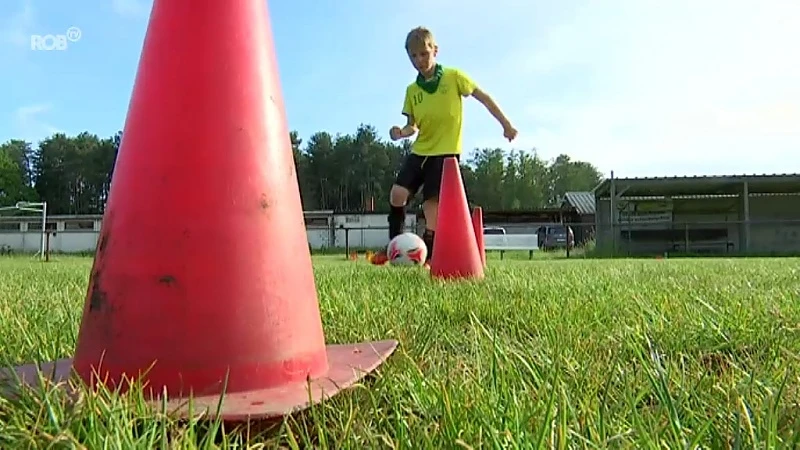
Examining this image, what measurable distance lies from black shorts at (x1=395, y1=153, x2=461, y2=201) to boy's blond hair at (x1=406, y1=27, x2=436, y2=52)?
3.01 feet

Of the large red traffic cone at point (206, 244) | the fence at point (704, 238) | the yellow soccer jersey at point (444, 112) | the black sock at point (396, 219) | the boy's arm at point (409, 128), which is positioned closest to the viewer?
the large red traffic cone at point (206, 244)

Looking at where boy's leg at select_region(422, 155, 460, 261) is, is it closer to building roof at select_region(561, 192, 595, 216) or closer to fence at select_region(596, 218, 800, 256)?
fence at select_region(596, 218, 800, 256)

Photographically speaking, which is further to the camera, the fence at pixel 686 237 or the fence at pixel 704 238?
the fence at pixel 704 238

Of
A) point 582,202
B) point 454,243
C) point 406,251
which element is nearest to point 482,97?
point 454,243

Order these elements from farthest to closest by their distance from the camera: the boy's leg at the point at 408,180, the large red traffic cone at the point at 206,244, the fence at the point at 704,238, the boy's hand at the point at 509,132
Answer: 1. the fence at the point at 704,238
2. the boy's leg at the point at 408,180
3. the boy's hand at the point at 509,132
4. the large red traffic cone at the point at 206,244

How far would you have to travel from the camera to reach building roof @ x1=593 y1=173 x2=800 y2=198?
76.7 feet

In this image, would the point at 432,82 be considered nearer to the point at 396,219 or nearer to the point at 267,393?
the point at 396,219

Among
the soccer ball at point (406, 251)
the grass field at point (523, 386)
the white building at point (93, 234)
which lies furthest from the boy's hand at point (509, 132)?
the white building at point (93, 234)

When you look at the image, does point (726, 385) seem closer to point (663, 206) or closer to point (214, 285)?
point (214, 285)

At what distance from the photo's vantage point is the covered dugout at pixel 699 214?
23.5 meters

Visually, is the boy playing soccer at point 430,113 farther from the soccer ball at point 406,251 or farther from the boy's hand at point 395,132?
the soccer ball at point 406,251

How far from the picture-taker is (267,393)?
3.59ft

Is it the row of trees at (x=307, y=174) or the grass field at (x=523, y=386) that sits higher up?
the row of trees at (x=307, y=174)

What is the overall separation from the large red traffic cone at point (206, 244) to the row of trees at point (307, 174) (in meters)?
63.6
